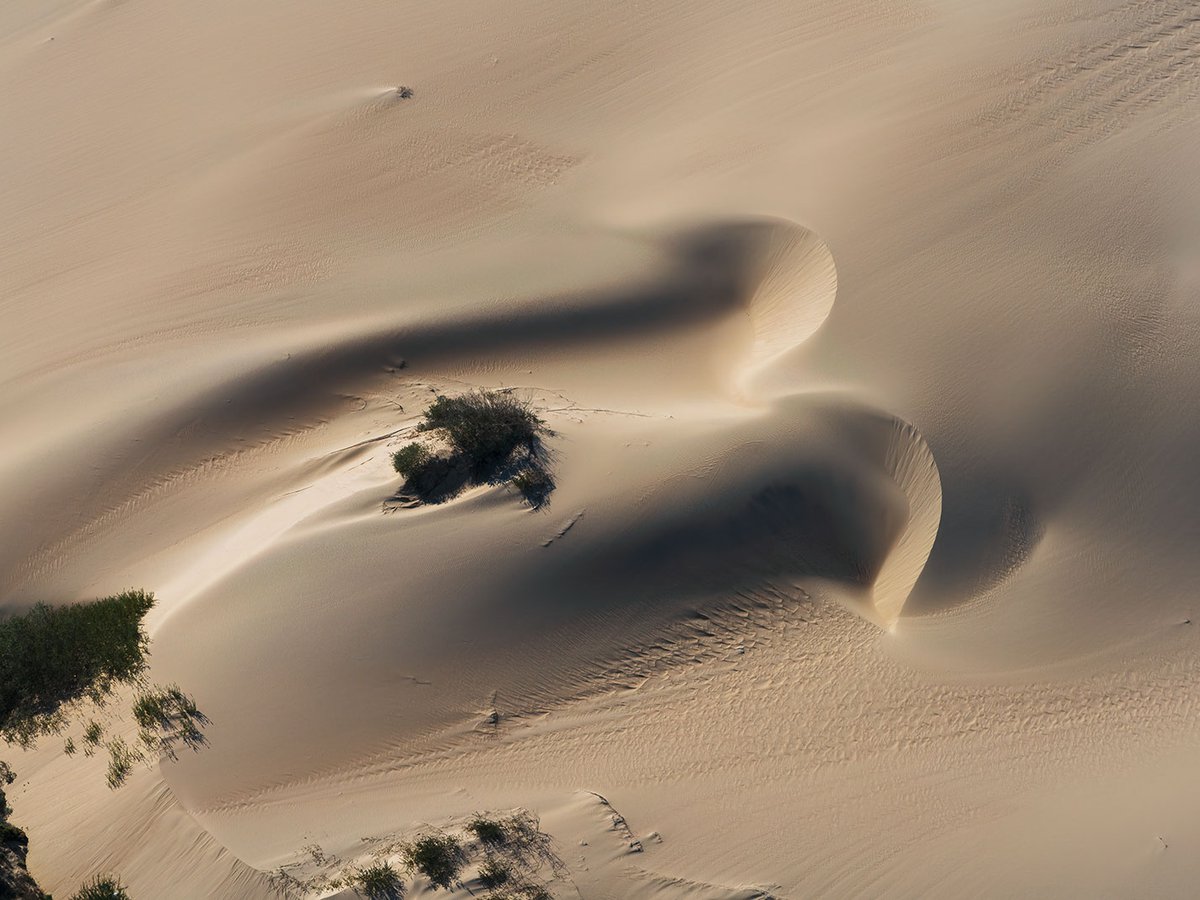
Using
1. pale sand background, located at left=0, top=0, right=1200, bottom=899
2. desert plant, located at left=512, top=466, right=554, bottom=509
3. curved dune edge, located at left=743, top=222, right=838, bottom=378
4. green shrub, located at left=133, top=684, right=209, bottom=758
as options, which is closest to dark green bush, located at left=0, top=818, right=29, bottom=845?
pale sand background, located at left=0, top=0, right=1200, bottom=899

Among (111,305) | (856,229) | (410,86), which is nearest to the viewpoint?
(856,229)

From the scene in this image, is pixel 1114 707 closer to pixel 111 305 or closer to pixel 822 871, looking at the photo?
pixel 822 871

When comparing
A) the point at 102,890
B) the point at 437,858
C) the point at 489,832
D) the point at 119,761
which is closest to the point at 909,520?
the point at 489,832

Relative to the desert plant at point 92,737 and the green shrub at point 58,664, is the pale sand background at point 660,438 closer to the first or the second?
the desert plant at point 92,737

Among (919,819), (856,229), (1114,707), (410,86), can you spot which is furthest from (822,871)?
(410,86)

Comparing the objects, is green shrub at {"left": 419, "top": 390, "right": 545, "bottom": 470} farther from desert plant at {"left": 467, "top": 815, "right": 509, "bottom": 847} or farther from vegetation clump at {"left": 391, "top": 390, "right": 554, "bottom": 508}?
desert plant at {"left": 467, "top": 815, "right": 509, "bottom": 847}

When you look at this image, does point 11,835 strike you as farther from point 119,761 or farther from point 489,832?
point 489,832
